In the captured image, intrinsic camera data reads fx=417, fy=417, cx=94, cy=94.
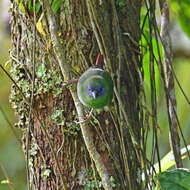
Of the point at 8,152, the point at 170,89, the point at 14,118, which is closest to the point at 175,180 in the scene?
the point at 170,89

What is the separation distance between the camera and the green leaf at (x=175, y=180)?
3.72 feet

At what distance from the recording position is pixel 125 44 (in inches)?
51.6

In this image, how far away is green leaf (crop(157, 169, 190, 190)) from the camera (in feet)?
3.72

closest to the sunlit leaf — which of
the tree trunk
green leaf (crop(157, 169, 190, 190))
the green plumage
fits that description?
the tree trunk

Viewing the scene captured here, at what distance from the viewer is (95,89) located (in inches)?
41.2

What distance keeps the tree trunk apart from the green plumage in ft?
0.34

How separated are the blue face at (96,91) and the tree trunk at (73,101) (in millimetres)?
129

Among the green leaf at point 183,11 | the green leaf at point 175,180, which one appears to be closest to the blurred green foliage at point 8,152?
the green leaf at point 183,11

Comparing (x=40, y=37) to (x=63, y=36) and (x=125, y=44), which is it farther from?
(x=125, y=44)

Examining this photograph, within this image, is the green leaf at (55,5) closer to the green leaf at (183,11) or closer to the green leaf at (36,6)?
the green leaf at (36,6)

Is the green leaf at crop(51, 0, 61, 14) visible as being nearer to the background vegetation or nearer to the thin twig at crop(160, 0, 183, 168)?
the thin twig at crop(160, 0, 183, 168)

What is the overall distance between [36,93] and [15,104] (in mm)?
100

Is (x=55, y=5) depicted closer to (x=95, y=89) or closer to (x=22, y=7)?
(x=22, y=7)

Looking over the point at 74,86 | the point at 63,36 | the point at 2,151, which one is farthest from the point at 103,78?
the point at 2,151
